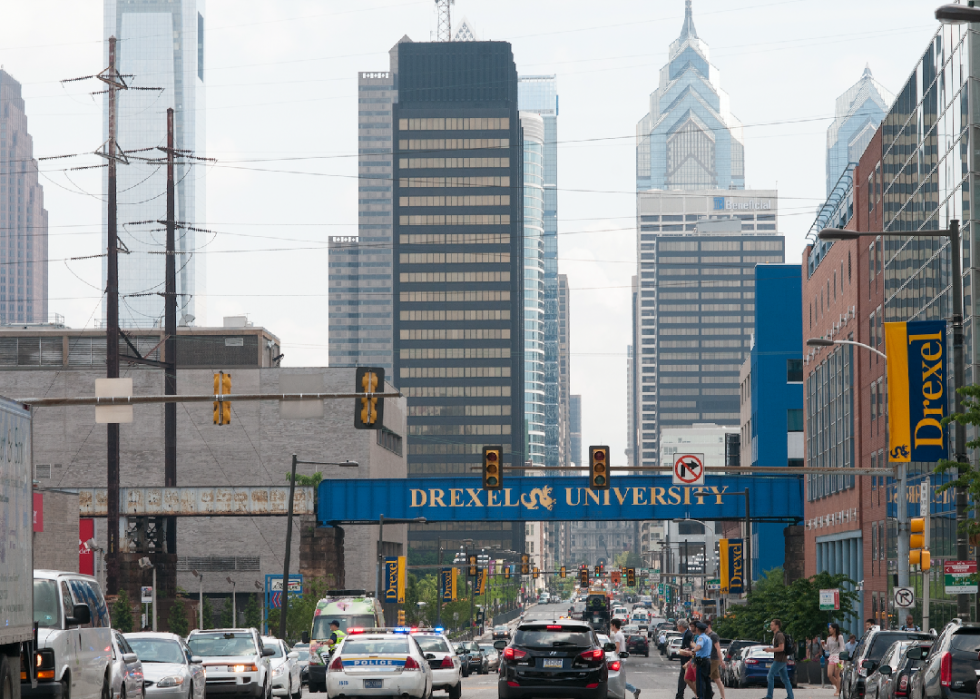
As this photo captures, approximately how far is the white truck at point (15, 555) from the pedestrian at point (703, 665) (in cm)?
1517

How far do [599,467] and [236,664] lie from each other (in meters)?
12.5

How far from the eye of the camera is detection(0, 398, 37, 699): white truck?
598 inches

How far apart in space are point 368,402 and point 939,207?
101 ft

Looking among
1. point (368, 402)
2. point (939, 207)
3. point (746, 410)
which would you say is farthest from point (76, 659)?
point (746, 410)

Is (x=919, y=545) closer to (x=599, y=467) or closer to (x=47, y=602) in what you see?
(x=599, y=467)

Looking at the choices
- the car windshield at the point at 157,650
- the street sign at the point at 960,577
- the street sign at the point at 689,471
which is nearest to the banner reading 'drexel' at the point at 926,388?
the street sign at the point at 689,471

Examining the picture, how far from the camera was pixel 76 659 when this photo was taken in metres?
17.9

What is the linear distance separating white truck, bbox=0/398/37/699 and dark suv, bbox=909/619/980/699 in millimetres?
11691

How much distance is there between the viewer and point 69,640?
17.8 metres

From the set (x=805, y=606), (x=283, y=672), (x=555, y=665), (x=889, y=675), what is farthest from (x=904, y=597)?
(x=805, y=606)

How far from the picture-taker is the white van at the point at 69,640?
16.8 metres

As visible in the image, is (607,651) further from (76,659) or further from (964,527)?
(76,659)

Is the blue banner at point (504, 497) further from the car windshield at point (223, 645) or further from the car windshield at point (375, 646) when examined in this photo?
the car windshield at point (375, 646)

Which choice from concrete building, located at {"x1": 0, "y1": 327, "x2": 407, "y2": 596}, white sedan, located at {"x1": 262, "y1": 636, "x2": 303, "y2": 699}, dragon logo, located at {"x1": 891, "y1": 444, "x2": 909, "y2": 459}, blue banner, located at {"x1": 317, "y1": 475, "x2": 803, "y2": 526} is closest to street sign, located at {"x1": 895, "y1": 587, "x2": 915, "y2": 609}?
dragon logo, located at {"x1": 891, "y1": 444, "x2": 909, "y2": 459}
